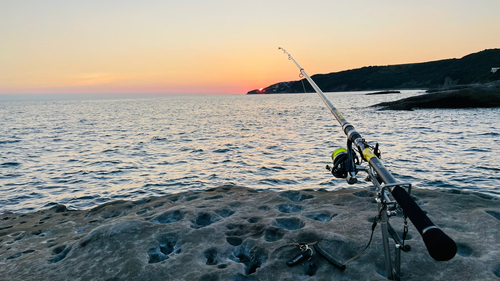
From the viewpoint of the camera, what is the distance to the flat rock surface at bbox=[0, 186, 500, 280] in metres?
4.59

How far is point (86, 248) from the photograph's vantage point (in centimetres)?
561

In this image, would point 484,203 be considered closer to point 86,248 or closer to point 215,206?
point 215,206

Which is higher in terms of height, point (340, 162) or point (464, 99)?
point (340, 162)

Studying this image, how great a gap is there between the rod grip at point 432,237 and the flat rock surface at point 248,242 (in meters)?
2.11

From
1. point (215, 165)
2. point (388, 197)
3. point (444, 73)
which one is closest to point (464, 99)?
point (215, 165)

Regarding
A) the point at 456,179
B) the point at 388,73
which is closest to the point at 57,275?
the point at 456,179

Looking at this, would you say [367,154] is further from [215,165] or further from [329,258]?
[215,165]

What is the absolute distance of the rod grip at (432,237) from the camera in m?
2.19

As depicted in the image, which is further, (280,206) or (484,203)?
A: (280,206)

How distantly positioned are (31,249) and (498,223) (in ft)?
28.1

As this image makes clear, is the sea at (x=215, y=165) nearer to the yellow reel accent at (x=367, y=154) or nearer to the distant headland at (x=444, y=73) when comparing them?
the yellow reel accent at (x=367, y=154)

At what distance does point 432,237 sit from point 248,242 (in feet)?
12.0

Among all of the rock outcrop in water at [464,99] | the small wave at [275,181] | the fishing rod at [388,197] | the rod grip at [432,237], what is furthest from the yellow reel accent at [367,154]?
the rock outcrop in water at [464,99]

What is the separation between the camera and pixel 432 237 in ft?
7.47
